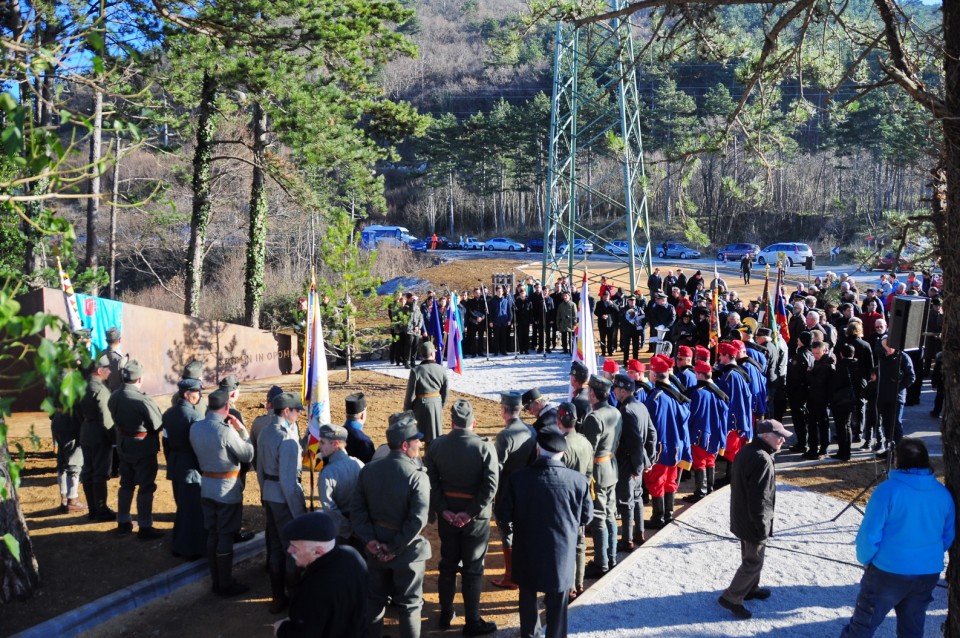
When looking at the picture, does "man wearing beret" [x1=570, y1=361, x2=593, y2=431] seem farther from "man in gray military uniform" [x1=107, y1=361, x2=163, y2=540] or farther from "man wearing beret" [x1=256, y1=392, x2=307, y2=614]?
"man in gray military uniform" [x1=107, y1=361, x2=163, y2=540]

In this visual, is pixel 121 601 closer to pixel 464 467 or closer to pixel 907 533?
pixel 464 467

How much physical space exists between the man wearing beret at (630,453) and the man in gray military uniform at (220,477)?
3428 mm

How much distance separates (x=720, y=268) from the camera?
4597cm

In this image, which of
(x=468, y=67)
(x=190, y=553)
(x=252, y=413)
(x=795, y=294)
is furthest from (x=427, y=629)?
(x=468, y=67)

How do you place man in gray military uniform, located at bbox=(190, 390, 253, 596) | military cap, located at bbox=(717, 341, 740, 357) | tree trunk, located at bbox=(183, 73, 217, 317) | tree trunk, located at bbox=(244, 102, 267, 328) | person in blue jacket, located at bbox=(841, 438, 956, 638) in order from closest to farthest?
1. person in blue jacket, located at bbox=(841, 438, 956, 638)
2. man in gray military uniform, located at bbox=(190, 390, 253, 596)
3. military cap, located at bbox=(717, 341, 740, 357)
4. tree trunk, located at bbox=(183, 73, 217, 317)
5. tree trunk, located at bbox=(244, 102, 267, 328)

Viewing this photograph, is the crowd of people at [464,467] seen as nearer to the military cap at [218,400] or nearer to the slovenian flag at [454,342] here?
the military cap at [218,400]

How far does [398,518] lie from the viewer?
5.52 metres

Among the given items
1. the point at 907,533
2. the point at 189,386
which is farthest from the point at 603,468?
the point at 189,386

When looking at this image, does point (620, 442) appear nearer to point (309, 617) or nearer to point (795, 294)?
point (309, 617)

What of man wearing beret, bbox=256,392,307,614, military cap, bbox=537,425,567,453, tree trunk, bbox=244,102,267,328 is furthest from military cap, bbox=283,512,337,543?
tree trunk, bbox=244,102,267,328

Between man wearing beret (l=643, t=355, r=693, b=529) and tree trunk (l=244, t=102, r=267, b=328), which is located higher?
tree trunk (l=244, t=102, r=267, b=328)

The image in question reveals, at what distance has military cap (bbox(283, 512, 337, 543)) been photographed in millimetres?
3748

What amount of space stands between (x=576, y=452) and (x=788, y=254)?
4231 cm

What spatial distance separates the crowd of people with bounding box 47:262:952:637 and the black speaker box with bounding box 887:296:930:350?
38.8 inches
